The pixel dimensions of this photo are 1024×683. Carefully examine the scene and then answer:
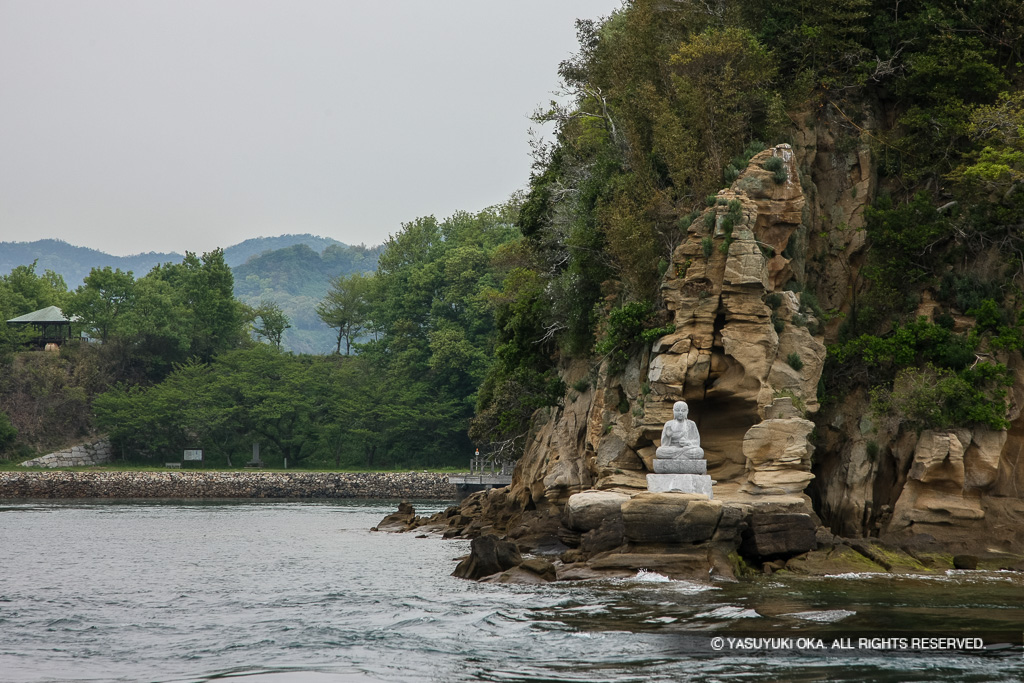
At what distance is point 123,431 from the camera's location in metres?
69.3

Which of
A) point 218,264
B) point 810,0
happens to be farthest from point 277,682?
point 218,264

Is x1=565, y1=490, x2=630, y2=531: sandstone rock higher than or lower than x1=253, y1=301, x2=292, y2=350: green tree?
lower

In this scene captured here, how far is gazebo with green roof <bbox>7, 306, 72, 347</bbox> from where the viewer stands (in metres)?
79.1

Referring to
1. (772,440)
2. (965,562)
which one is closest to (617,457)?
(772,440)

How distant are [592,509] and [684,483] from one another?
2.09 metres

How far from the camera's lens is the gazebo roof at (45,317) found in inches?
3115

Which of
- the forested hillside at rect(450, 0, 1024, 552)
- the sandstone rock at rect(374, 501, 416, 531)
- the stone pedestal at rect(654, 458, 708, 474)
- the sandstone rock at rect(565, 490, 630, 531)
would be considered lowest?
the sandstone rock at rect(374, 501, 416, 531)

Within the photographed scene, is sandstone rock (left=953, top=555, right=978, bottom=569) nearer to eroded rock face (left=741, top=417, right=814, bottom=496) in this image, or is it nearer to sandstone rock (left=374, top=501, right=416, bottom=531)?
eroded rock face (left=741, top=417, right=814, bottom=496)

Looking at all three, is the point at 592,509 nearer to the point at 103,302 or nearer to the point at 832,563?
the point at 832,563

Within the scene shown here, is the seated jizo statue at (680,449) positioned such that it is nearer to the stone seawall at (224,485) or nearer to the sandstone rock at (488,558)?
the sandstone rock at (488,558)

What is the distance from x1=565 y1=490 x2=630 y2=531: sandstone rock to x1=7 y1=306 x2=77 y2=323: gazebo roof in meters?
66.4

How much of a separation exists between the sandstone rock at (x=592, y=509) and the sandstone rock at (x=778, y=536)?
2.81 metres

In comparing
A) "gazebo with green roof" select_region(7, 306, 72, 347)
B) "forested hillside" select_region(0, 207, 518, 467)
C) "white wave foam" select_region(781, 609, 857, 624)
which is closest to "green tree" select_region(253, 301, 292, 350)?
"forested hillside" select_region(0, 207, 518, 467)

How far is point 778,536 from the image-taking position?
879 inches
